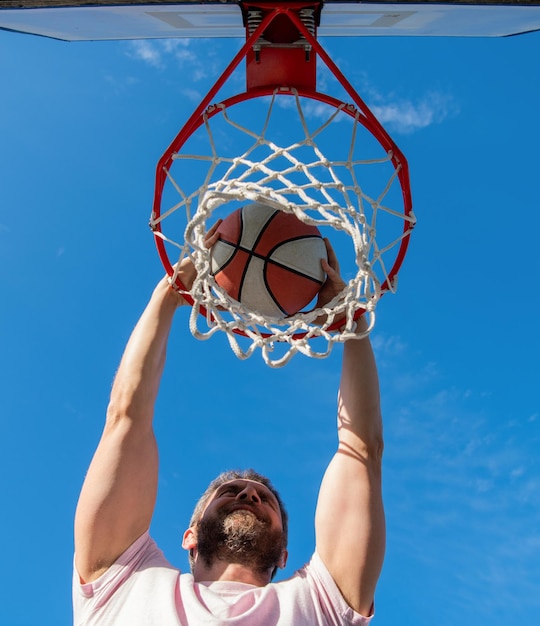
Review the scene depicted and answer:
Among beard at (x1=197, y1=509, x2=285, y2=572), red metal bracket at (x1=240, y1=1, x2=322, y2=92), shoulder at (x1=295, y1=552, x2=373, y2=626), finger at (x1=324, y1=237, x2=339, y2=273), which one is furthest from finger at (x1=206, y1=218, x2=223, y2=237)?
shoulder at (x1=295, y1=552, x2=373, y2=626)

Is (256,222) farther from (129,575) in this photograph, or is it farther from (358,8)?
(129,575)

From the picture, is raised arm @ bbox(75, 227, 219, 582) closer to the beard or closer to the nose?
the beard

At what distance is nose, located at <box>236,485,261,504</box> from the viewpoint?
3809 millimetres

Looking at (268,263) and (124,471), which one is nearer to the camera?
(124,471)

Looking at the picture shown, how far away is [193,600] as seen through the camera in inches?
120

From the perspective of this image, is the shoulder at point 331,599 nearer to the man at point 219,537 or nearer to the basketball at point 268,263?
the man at point 219,537

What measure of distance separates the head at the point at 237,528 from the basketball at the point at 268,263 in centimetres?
114

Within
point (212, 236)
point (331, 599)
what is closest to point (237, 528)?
point (331, 599)

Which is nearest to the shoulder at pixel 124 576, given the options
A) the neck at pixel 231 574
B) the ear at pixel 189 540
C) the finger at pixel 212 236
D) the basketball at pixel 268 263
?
the neck at pixel 231 574

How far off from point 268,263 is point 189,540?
177 cm

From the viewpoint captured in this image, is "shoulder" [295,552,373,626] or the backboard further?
the backboard

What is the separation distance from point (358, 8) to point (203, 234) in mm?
1979

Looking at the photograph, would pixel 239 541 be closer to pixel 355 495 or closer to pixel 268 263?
pixel 355 495

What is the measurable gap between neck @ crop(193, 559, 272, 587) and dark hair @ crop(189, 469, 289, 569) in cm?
36
